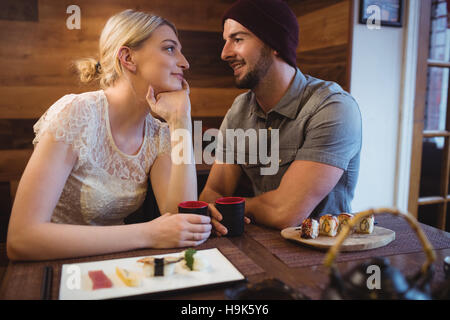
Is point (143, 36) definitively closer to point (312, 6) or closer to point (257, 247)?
point (257, 247)

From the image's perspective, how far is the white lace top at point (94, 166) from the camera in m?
1.31

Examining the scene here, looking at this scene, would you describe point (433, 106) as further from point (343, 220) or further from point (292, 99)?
point (343, 220)

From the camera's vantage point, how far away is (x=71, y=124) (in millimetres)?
1297

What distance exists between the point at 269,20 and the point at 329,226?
0.98m

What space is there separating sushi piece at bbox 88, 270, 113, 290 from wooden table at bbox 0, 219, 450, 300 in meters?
0.07

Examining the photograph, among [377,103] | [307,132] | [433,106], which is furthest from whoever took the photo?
[433,106]

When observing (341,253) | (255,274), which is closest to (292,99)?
(341,253)

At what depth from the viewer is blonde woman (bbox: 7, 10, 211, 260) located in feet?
4.11

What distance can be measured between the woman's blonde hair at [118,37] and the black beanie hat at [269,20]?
37cm

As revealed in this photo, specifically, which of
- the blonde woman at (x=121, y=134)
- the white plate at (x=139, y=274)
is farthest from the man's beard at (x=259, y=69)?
the white plate at (x=139, y=274)

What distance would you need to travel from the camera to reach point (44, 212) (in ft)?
3.65

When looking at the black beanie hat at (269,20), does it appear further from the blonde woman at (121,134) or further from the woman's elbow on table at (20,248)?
the woman's elbow on table at (20,248)
